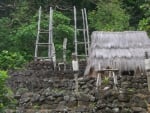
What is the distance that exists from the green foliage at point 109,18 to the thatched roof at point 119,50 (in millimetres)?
5064

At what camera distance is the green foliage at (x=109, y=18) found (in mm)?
20797

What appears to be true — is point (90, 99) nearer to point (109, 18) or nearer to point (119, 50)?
point (119, 50)

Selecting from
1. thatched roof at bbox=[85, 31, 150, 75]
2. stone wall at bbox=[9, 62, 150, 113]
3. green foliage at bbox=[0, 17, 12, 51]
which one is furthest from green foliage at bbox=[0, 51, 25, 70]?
stone wall at bbox=[9, 62, 150, 113]

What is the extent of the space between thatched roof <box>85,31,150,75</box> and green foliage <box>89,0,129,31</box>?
16.6 ft

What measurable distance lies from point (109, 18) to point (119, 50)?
266 inches

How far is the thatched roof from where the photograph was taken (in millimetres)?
14258

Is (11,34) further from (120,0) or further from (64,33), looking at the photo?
(120,0)

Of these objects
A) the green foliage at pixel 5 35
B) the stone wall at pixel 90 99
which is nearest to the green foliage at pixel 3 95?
the stone wall at pixel 90 99

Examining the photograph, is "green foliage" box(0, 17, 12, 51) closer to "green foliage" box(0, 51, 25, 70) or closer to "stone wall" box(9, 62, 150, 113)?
"green foliage" box(0, 51, 25, 70)

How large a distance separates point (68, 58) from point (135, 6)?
5950 mm

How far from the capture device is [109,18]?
69.8 feet

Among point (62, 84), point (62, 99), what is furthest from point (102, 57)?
point (62, 99)

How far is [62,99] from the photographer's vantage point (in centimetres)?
999

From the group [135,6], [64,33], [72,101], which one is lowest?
[72,101]
